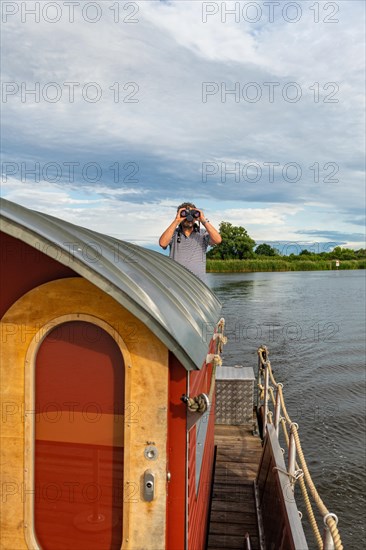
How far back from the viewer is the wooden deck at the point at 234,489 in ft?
19.7

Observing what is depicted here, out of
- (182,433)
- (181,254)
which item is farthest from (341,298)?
(182,433)

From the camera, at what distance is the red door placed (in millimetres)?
3082

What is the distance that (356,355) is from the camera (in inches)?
894

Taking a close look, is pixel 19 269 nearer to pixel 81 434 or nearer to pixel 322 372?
pixel 81 434

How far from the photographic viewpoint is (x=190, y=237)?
6.92m

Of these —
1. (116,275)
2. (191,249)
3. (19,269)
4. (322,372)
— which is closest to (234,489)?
(191,249)

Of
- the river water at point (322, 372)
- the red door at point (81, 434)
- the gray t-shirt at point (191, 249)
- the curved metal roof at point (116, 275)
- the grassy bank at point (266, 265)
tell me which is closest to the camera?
the curved metal roof at point (116, 275)

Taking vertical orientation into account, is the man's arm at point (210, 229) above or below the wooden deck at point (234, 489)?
above

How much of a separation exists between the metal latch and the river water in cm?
741

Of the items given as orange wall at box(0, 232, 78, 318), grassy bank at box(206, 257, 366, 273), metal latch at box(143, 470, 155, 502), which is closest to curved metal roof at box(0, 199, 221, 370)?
orange wall at box(0, 232, 78, 318)

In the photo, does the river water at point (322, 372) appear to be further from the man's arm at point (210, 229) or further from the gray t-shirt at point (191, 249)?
the man's arm at point (210, 229)

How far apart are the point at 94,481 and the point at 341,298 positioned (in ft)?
150

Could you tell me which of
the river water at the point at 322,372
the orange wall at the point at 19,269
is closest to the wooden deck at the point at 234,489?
the river water at the point at 322,372

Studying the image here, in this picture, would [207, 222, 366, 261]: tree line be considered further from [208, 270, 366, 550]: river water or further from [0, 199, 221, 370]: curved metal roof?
[0, 199, 221, 370]: curved metal roof
